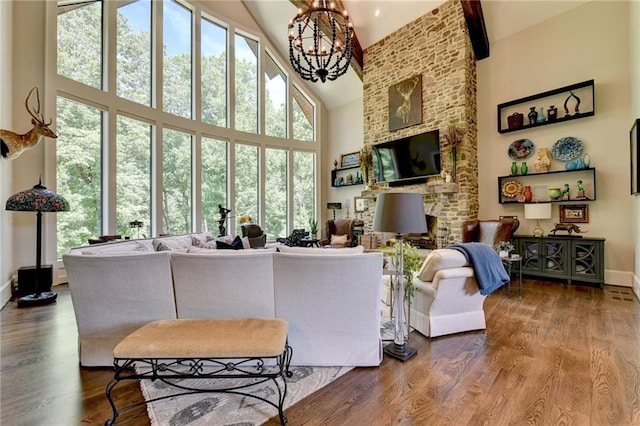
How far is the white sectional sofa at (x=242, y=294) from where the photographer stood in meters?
2.16

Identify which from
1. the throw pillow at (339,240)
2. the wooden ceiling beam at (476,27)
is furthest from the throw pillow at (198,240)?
the wooden ceiling beam at (476,27)

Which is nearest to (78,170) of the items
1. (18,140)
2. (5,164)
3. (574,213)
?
(5,164)

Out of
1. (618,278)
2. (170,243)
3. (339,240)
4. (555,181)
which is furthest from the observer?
(339,240)

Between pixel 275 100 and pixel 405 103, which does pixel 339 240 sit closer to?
pixel 405 103

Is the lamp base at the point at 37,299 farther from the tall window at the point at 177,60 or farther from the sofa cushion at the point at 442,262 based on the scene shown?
the sofa cushion at the point at 442,262

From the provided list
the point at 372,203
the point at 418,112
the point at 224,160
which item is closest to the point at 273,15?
the point at 224,160

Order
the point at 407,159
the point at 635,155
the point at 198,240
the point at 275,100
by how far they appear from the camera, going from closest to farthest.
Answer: the point at 635,155 < the point at 198,240 < the point at 407,159 < the point at 275,100

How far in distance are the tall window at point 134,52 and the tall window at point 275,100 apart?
9.89ft

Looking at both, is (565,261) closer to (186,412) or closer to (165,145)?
(186,412)

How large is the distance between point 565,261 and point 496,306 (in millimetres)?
2050

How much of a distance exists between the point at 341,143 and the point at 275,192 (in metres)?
2.61

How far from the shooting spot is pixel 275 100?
8.55 m

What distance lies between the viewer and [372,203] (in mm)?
7547

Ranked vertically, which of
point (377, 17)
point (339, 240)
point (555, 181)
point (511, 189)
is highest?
point (377, 17)
